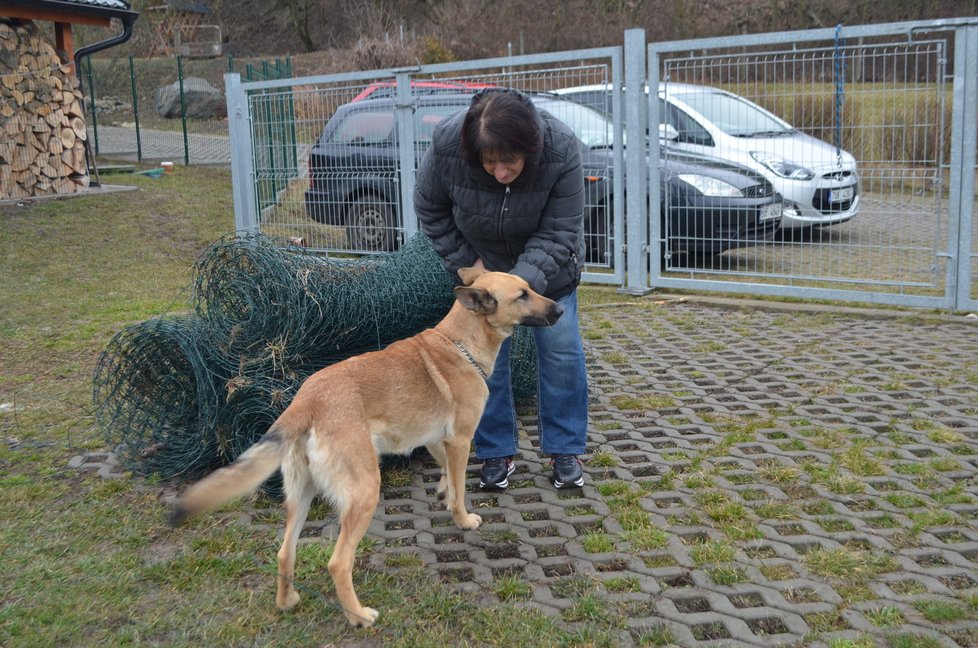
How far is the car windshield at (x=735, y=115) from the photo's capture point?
27.0 feet

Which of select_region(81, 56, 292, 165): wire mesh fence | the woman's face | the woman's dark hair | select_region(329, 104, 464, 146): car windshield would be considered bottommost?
the woman's face

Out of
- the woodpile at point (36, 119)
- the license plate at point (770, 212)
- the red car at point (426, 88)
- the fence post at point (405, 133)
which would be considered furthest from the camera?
the woodpile at point (36, 119)

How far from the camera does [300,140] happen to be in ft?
38.2

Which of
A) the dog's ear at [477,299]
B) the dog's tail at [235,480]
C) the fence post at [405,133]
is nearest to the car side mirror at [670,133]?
the fence post at [405,133]

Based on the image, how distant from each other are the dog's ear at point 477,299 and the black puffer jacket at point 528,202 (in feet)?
0.69

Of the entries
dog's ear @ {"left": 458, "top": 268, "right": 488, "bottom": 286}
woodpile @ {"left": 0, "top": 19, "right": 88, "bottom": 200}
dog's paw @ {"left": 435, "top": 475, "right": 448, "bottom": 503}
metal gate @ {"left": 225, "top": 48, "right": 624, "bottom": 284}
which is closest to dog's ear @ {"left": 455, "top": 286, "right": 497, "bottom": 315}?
dog's ear @ {"left": 458, "top": 268, "right": 488, "bottom": 286}

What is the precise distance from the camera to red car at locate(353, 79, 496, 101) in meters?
10.1

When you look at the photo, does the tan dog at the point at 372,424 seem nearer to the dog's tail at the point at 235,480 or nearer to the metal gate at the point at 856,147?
the dog's tail at the point at 235,480

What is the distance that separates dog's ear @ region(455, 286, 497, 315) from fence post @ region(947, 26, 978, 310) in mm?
5506

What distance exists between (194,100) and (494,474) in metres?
22.5

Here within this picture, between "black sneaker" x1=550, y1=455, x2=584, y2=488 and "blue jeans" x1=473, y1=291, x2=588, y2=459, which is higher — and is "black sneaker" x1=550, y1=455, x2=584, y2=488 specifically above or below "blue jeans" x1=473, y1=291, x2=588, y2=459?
below

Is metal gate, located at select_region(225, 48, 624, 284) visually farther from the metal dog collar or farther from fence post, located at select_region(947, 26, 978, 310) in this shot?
the metal dog collar

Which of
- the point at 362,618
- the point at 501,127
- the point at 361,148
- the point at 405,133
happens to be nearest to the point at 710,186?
the point at 405,133

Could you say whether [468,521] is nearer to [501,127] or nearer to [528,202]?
[528,202]
